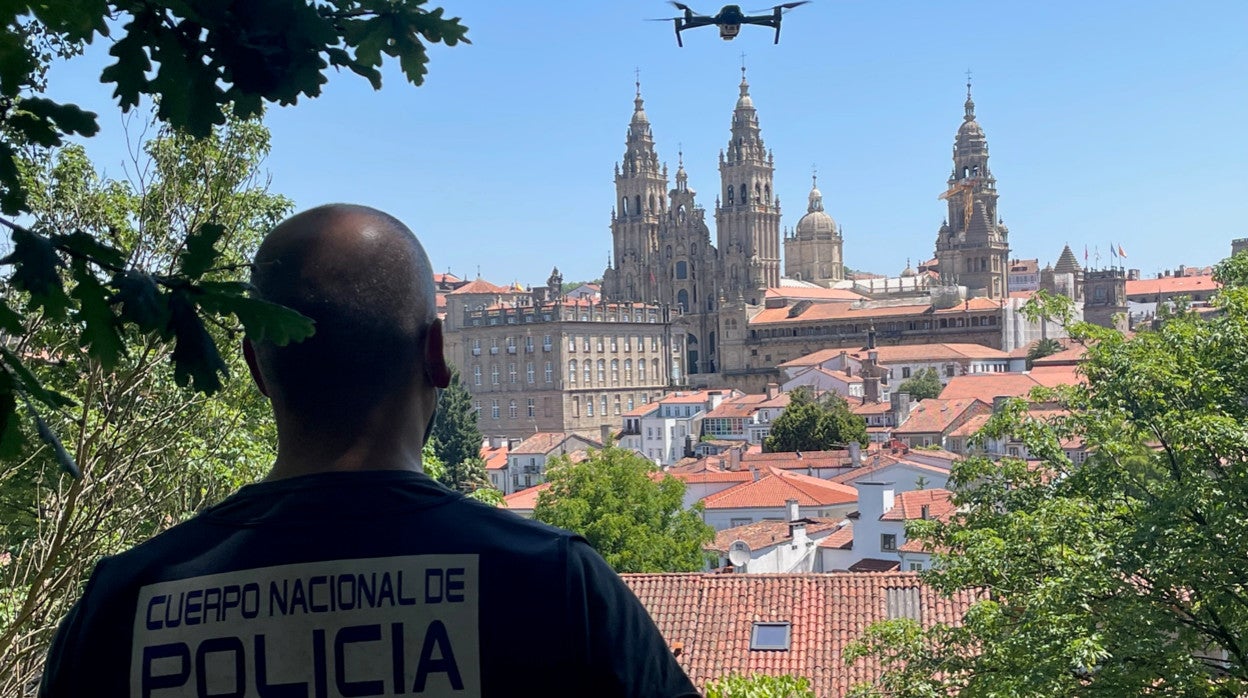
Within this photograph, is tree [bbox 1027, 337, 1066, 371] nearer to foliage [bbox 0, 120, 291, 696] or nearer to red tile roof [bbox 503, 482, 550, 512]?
red tile roof [bbox 503, 482, 550, 512]

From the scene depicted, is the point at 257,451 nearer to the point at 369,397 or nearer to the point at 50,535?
the point at 50,535

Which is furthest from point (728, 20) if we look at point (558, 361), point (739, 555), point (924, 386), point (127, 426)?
point (558, 361)

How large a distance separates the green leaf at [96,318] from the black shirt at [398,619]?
39 cm

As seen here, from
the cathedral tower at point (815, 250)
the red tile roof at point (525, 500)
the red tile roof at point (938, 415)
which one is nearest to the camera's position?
the red tile roof at point (525, 500)

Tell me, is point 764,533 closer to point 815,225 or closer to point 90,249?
point 90,249

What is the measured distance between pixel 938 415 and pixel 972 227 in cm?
5331

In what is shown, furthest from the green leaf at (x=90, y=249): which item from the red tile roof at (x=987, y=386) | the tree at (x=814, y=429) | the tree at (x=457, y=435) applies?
the red tile roof at (x=987, y=386)

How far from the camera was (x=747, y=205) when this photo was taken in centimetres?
10456

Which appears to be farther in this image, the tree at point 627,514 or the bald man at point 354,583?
the tree at point 627,514

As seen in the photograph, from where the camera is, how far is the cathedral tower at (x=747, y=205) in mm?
103312

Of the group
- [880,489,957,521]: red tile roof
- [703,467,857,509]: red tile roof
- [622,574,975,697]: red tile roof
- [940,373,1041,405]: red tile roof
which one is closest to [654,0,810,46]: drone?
[622,574,975,697]: red tile roof

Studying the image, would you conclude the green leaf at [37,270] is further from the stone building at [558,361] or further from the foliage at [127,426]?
the stone building at [558,361]

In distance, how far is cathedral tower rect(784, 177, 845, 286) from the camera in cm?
11994

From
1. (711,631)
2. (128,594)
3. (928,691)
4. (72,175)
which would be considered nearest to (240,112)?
(128,594)
